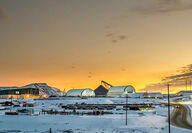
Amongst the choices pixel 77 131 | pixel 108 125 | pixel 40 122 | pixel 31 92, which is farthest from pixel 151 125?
pixel 31 92

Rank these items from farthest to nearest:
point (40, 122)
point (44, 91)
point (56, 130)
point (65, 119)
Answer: point (44, 91)
point (65, 119)
point (40, 122)
point (56, 130)

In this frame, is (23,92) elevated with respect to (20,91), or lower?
lower

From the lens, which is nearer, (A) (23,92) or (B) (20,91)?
(A) (23,92)

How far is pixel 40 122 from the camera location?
5691 cm

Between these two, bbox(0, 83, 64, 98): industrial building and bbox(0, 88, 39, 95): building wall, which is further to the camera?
bbox(0, 83, 64, 98): industrial building

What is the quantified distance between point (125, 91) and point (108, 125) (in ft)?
483

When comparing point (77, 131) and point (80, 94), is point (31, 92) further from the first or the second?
point (77, 131)

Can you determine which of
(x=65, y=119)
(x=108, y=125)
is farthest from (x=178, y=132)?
(x=65, y=119)

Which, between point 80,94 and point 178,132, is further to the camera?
point 80,94

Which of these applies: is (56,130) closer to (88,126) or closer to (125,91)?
(88,126)

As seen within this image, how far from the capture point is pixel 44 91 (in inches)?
7446

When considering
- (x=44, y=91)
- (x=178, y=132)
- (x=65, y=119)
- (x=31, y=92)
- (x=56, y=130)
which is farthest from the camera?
(x=44, y=91)

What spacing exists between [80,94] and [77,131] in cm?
14911

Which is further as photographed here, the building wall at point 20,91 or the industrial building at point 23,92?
the industrial building at point 23,92
